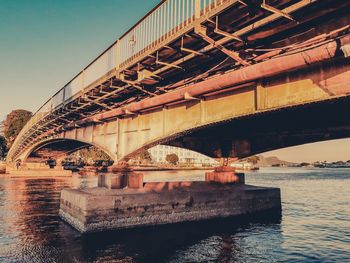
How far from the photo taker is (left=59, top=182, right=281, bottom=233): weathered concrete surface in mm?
14609

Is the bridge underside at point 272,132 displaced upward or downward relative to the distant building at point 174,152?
downward

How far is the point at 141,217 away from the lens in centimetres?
1561

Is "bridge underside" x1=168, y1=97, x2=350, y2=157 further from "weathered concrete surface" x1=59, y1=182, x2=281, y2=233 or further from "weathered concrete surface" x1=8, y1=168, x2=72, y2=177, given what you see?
"weathered concrete surface" x1=8, y1=168, x2=72, y2=177

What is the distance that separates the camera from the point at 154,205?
16.0 m

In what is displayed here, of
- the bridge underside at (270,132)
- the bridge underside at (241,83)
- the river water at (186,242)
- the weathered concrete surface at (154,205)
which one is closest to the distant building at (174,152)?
the bridge underside at (270,132)

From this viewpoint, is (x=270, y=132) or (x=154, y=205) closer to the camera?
(x=154, y=205)

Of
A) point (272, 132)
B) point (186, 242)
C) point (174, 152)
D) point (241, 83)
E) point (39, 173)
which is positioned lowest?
point (186, 242)

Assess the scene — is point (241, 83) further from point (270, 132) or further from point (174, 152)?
point (174, 152)

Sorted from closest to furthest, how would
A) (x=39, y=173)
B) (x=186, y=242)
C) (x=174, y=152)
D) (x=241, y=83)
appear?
(x=241, y=83) < (x=186, y=242) < (x=39, y=173) < (x=174, y=152)

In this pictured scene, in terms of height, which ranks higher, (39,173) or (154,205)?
(39,173)

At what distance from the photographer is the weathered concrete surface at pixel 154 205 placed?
14.6 m

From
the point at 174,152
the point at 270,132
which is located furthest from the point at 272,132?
the point at 174,152

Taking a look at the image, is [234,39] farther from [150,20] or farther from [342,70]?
[150,20]

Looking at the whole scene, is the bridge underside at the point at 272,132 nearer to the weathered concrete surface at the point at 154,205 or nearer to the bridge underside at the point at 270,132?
the bridge underside at the point at 270,132
